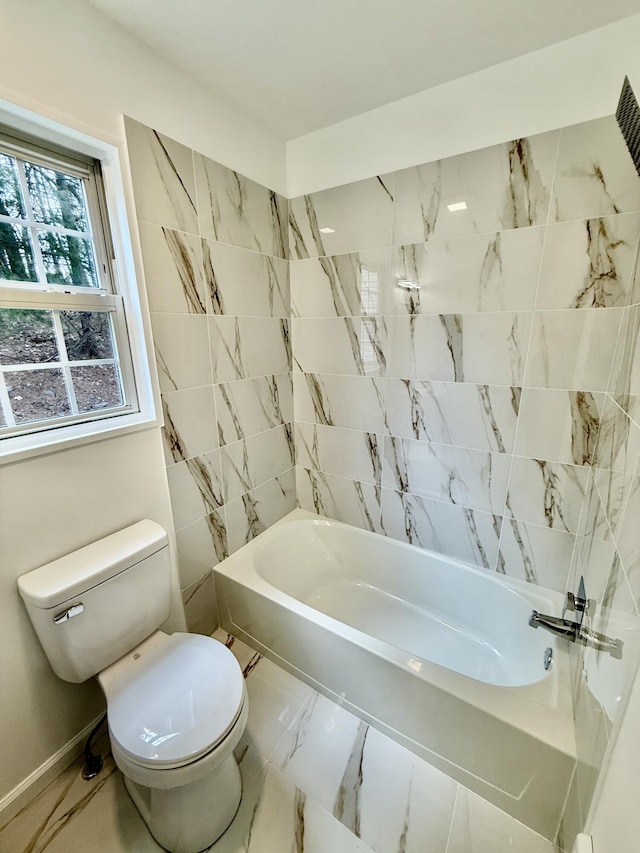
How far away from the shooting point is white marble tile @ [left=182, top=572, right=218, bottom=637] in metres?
1.61

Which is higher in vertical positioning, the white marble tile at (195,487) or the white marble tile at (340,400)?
the white marble tile at (340,400)

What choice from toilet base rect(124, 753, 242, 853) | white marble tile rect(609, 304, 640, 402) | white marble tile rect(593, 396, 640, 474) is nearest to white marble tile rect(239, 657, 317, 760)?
toilet base rect(124, 753, 242, 853)

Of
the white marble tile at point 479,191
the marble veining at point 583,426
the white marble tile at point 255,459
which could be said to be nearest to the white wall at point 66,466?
the white marble tile at point 255,459

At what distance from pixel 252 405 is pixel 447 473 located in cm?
103

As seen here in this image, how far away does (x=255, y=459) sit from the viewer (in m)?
1.84

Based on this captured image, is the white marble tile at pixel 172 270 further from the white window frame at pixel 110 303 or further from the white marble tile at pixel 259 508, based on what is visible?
the white marble tile at pixel 259 508

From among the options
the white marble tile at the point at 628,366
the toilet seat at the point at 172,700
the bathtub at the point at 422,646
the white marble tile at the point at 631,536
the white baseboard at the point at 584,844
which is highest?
the white marble tile at the point at 628,366

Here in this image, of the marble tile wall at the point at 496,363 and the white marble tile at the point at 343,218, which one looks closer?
the marble tile wall at the point at 496,363

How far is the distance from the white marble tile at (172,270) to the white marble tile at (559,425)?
1.42 m

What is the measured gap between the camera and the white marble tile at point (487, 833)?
1.04 m

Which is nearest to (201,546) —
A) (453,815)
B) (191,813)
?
(191,813)

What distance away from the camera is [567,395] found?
133cm

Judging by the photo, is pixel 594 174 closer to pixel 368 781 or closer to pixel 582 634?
pixel 582 634

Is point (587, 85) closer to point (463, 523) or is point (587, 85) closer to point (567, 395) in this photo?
point (567, 395)
